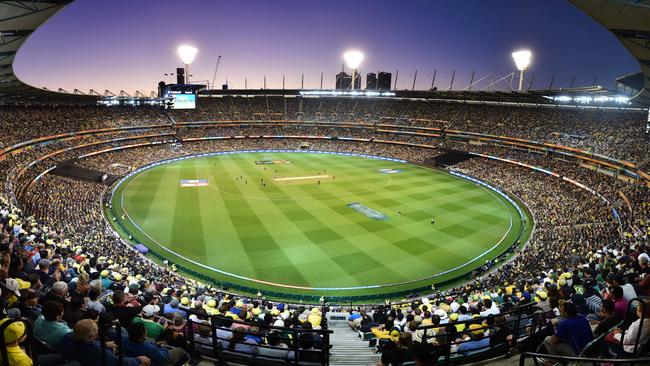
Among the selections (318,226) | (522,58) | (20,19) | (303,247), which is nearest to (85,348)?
(20,19)

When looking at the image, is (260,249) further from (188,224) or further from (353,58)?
(353,58)

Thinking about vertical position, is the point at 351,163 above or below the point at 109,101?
below

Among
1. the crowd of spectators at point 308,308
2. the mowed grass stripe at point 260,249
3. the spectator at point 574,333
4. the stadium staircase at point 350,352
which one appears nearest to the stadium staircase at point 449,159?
the crowd of spectators at point 308,308

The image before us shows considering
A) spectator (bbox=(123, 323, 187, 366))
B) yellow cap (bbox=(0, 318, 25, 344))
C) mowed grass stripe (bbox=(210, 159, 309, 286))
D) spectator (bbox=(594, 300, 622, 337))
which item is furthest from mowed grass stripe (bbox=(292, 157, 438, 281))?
yellow cap (bbox=(0, 318, 25, 344))

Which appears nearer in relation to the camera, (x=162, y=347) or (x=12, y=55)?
(x=162, y=347)

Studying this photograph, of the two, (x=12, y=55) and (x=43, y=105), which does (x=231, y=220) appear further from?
(x=43, y=105)

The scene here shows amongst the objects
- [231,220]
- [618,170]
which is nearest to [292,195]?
[231,220]
